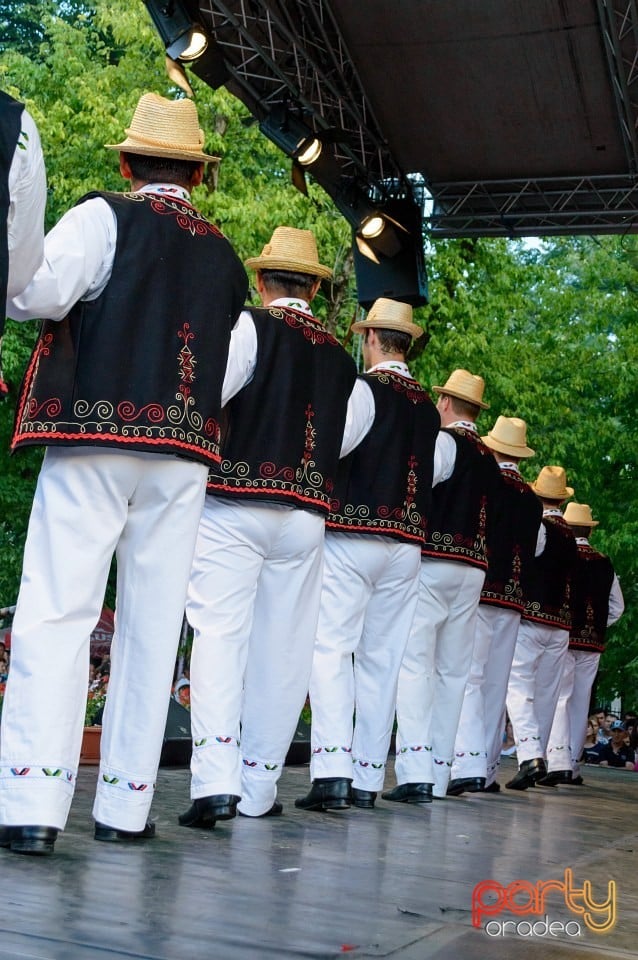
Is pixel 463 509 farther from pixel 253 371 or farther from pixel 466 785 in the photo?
pixel 253 371

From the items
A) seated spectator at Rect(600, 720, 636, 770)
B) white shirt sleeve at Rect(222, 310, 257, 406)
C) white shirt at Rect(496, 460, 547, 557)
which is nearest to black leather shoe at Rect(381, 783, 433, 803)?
white shirt at Rect(496, 460, 547, 557)

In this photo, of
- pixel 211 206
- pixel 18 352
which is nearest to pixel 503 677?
pixel 211 206

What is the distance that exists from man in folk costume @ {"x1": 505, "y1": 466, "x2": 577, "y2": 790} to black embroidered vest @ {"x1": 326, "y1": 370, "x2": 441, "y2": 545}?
211 cm

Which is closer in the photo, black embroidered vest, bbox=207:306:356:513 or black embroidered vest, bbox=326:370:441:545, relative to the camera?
black embroidered vest, bbox=207:306:356:513

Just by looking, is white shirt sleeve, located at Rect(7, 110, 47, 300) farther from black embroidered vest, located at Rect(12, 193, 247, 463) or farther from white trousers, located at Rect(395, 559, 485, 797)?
white trousers, located at Rect(395, 559, 485, 797)

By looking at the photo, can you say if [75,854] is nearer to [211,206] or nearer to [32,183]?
[32,183]

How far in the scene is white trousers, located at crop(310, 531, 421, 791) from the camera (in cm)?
539

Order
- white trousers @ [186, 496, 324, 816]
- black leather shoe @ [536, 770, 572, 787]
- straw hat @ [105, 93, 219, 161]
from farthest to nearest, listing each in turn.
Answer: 1. black leather shoe @ [536, 770, 572, 787]
2. white trousers @ [186, 496, 324, 816]
3. straw hat @ [105, 93, 219, 161]

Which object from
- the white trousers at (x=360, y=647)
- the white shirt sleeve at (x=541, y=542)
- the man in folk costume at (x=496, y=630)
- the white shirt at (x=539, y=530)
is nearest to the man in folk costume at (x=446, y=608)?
the white trousers at (x=360, y=647)

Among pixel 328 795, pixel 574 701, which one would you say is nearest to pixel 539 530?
pixel 574 701

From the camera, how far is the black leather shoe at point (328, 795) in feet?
17.0

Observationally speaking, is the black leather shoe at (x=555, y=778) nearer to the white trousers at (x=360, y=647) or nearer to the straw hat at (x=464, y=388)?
the straw hat at (x=464, y=388)

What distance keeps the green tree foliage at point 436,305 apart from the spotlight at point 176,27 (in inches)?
266

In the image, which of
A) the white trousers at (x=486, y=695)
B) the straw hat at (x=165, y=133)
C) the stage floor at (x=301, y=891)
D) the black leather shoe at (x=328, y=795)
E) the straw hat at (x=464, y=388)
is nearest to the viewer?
the stage floor at (x=301, y=891)
